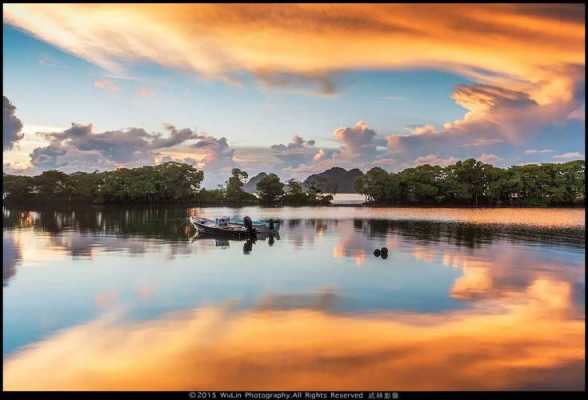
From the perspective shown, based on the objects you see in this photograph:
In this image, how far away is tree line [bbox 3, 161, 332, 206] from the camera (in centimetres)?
8038

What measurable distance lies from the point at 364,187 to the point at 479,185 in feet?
63.8

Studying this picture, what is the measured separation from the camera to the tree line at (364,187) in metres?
78.8

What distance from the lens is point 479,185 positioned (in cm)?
8256

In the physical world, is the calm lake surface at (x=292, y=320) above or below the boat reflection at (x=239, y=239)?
below

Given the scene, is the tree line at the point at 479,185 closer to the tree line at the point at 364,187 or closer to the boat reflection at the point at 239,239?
the tree line at the point at 364,187

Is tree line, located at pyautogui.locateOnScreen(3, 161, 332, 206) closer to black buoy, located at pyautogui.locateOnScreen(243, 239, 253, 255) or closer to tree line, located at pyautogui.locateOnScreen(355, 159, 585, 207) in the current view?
tree line, located at pyautogui.locateOnScreen(355, 159, 585, 207)

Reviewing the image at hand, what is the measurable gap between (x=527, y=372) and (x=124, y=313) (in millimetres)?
9149

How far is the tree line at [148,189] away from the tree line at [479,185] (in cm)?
1389

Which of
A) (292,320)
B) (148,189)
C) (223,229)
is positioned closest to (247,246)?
(223,229)

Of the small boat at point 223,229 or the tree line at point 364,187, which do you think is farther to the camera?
the tree line at point 364,187

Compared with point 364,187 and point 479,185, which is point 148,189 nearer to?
point 364,187

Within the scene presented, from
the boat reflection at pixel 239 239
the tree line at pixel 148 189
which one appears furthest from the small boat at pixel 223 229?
the tree line at pixel 148 189

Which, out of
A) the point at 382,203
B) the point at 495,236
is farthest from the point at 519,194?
the point at 495,236

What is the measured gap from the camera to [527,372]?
8.38 m
